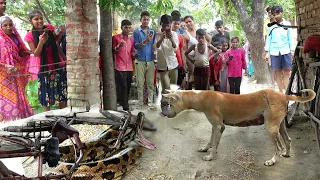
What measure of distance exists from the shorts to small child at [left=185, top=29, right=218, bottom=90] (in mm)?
1869

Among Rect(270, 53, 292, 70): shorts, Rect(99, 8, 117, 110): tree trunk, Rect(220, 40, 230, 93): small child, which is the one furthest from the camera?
Rect(270, 53, 292, 70): shorts

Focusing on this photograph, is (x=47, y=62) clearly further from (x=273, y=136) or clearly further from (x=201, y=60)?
(x=273, y=136)

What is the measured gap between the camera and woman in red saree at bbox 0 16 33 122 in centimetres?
639

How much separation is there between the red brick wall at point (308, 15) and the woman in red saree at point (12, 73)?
5.26 meters

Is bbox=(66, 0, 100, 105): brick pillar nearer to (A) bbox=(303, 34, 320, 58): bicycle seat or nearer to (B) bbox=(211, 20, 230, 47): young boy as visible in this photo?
(B) bbox=(211, 20, 230, 47): young boy

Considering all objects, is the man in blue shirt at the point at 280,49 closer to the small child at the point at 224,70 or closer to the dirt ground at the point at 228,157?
the small child at the point at 224,70

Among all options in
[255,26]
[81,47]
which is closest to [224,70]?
[81,47]

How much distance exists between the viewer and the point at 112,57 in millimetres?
7062

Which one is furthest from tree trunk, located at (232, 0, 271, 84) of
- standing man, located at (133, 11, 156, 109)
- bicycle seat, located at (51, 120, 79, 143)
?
bicycle seat, located at (51, 120, 79, 143)

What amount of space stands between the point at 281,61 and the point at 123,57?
3.77 m

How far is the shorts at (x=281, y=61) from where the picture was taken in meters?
7.94

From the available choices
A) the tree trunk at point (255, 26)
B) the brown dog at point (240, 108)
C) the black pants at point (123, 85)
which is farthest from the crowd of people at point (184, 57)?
the tree trunk at point (255, 26)

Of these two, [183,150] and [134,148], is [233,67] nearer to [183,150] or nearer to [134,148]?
[183,150]

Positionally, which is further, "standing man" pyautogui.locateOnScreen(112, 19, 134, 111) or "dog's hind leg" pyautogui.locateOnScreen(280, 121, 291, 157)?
"standing man" pyautogui.locateOnScreen(112, 19, 134, 111)
